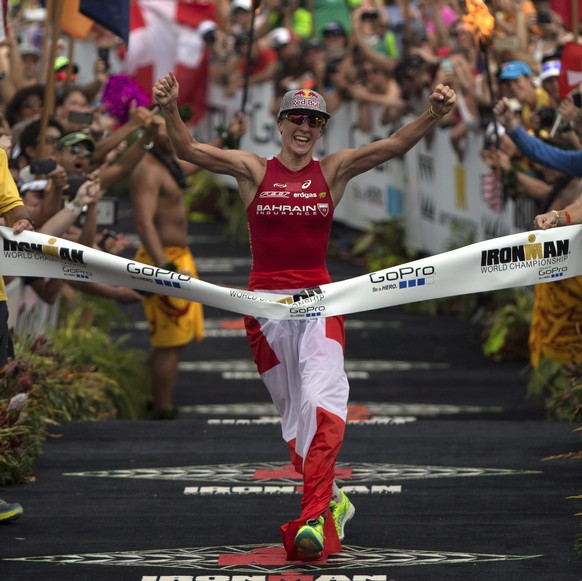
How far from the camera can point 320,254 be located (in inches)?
312

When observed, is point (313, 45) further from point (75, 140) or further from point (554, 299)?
point (554, 299)

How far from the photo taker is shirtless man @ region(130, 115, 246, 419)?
12.1 meters

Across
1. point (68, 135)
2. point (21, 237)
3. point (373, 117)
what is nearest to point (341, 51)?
point (373, 117)

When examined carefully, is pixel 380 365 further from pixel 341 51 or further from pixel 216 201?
pixel 216 201

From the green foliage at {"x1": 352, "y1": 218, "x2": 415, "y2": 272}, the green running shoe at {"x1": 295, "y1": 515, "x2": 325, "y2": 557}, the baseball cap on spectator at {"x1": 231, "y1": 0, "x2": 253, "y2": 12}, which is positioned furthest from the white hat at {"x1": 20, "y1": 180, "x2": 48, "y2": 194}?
the baseball cap on spectator at {"x1": 231, "y1": 0, "x2": 253, "y2": 12}

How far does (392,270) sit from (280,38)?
45.9 feet

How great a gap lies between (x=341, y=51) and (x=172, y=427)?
33.5 ft

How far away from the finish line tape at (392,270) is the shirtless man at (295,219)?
22 centimetres

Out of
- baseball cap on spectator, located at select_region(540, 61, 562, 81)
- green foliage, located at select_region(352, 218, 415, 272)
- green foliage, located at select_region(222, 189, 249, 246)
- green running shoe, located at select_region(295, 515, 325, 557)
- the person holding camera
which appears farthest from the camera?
green foliage, located at select_region(222, 189, 249, 246)

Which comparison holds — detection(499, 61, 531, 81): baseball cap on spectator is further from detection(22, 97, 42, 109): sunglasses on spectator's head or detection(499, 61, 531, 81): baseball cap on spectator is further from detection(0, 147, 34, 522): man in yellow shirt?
detection(0, 147, 34, 522): man in yellow shirt

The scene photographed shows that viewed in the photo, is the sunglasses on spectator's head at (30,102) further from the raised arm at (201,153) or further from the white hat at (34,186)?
the raised arm at (201,153)

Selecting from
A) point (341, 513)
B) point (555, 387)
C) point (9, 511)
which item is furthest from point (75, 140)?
point (341, 513)

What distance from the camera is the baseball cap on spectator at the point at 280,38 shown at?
21578mm

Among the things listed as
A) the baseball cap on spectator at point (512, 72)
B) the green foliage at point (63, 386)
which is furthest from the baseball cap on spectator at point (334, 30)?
the baseball cap on spectator at point (512, 72)
